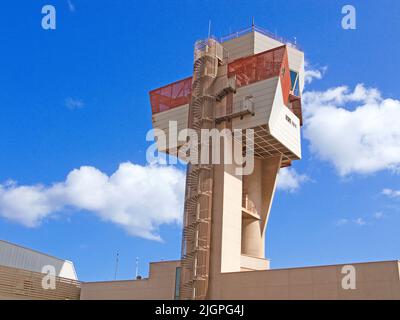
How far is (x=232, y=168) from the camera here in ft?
152

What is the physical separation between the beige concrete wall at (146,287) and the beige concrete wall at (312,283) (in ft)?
18.1

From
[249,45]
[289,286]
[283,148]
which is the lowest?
[289,286]

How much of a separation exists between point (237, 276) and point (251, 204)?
12.5 m

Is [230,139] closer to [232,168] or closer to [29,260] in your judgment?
[232,168]

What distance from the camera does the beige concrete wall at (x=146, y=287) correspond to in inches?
1799

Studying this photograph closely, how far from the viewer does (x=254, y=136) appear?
4706 cm

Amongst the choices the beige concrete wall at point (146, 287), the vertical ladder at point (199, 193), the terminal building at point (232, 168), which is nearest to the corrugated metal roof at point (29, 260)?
the terminal building at point (232, 168)

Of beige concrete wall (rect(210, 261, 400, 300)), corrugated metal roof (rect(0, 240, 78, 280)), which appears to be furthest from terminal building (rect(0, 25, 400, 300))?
corrugated metal roof (rect(0, 240, 78, 280))

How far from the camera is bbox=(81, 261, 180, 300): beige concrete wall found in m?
45.7

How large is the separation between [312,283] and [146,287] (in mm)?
17499

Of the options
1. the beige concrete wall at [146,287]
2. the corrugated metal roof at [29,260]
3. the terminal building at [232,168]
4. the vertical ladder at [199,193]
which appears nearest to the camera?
the terminal building at [232,168]

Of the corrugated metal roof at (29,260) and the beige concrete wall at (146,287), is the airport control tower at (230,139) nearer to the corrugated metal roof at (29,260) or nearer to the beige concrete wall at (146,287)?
the beige concrete wall at (146,287)
